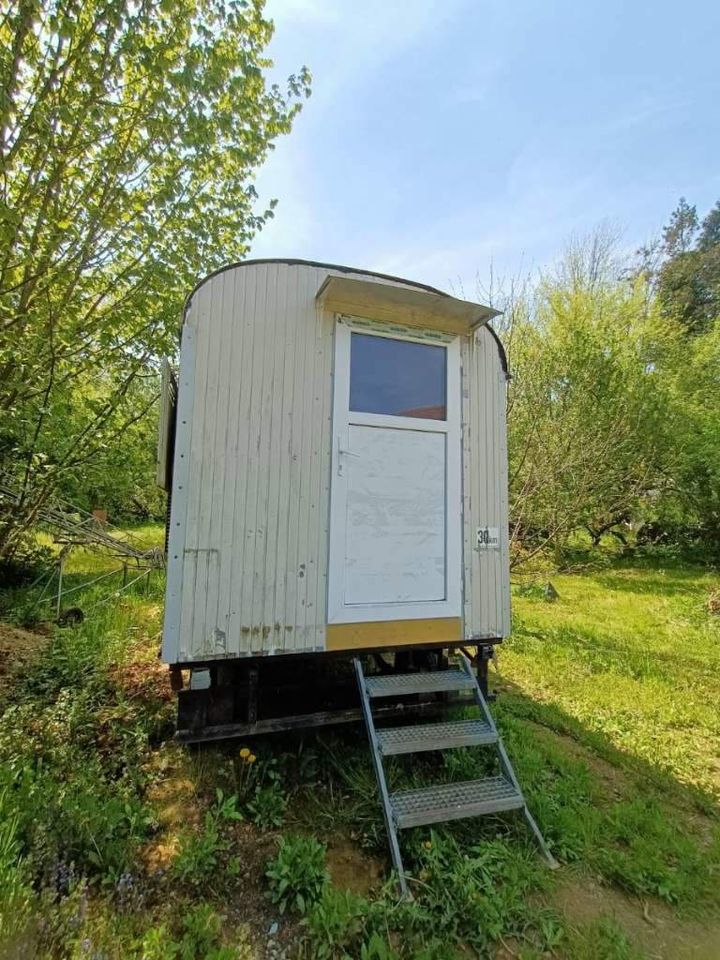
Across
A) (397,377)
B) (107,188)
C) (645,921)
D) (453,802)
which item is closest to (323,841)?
(453,802)

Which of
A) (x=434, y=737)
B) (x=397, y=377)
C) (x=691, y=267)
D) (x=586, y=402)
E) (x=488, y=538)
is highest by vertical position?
(x=691, y=267)

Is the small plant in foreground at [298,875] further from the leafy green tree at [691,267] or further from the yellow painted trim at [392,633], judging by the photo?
the leafy green tree at [691,267]

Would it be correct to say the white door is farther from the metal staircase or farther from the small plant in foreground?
the small plant in foreground

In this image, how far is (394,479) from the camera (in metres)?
2.73

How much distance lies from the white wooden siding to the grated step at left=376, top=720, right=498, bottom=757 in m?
0.50

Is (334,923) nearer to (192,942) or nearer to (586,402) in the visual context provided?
(192,942)

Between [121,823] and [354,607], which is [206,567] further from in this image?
[121,823]

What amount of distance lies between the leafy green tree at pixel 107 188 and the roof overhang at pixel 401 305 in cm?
176

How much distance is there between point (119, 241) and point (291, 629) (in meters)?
3.32

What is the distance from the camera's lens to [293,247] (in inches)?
192

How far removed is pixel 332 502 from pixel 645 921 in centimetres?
227

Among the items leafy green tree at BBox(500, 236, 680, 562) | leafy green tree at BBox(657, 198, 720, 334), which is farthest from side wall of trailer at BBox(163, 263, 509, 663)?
leafy green tree at BBox(657, 198, 720, 334)

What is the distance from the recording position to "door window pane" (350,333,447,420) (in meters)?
2.72

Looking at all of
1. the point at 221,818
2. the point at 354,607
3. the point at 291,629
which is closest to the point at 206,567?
the point at 291,629
